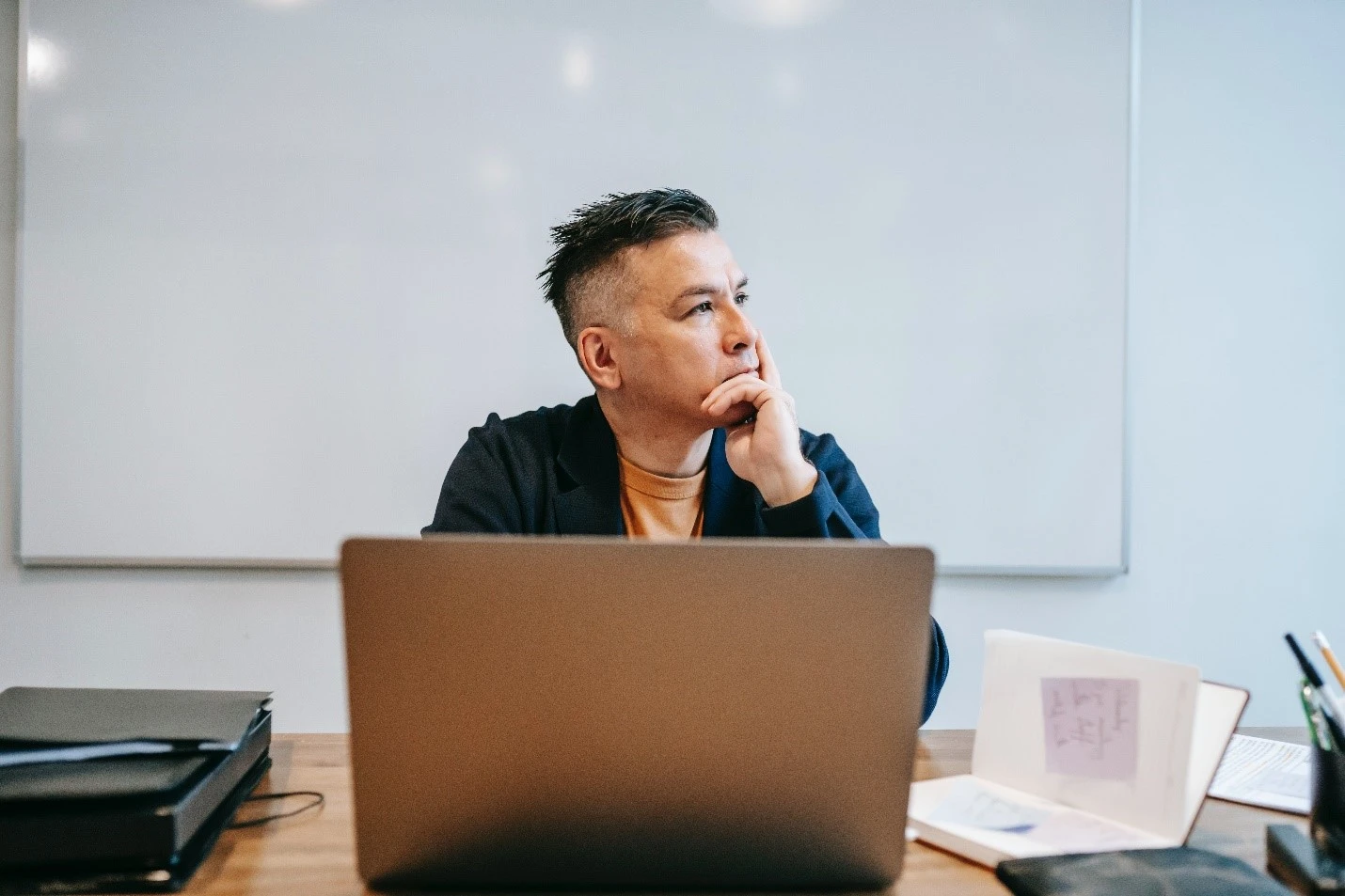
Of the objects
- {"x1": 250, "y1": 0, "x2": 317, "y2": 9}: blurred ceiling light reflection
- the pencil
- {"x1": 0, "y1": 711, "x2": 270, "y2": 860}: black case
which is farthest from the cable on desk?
{"x1": 250, "y1": 0, "x2": 317, "y2": 9}: blurred ceiling light reflection

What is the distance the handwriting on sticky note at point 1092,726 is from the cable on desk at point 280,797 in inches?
25.5

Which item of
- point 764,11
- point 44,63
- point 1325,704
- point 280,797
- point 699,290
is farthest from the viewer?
point 764,11

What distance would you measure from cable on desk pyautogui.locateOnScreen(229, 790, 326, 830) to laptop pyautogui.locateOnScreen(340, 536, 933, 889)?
243 mm

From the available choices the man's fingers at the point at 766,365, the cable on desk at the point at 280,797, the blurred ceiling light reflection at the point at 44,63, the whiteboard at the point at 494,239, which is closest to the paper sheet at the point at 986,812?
the cable on desk at the point at 280,797

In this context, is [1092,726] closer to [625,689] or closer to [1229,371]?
[625,689]

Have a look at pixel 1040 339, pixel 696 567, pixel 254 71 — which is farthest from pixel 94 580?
pixel 1040 339

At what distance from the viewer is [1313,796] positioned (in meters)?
0.73

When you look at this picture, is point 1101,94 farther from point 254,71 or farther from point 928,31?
point 254,71

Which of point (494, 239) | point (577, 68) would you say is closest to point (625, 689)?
point (494, 239)

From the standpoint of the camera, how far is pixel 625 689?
22.6 inches

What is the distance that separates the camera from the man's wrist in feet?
4.33

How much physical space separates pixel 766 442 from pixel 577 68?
1.17 m

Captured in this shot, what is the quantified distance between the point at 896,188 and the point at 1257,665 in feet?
4.66

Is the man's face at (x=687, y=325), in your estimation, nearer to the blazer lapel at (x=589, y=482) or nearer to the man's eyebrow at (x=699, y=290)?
the man's eyebrow at (x=699, y=290)
